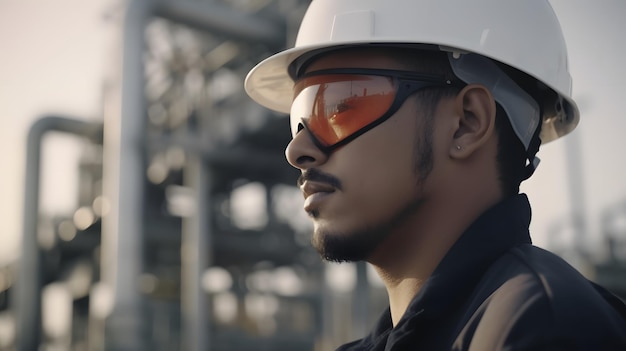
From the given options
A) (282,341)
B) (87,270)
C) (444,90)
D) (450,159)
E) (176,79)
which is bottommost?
(282,341)

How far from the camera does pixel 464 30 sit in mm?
2055

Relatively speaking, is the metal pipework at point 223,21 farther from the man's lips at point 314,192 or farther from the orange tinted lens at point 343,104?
the man's lips at point 314,192

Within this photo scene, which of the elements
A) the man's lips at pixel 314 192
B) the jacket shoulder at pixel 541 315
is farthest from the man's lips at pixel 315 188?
the jacket shoulder at pixel 541 315

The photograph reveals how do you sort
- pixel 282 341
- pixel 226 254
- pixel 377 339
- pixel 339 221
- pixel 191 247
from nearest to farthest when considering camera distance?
pixel 339 221
pixel 377 339
pixel 191 247
pixel 226 254
pixel 282 341

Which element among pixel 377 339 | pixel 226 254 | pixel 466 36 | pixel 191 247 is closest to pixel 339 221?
pixel 377 339

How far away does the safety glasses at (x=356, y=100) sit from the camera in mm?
1969

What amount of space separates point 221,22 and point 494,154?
1161 centimetres

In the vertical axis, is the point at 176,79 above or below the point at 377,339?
above

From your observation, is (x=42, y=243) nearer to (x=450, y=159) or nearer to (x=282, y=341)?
(x=282, y=341)

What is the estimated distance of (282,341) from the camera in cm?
1850

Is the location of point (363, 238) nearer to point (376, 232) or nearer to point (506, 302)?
point (376, 232)

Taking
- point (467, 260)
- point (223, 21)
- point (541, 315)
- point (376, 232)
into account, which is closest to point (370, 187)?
point (376, 232)

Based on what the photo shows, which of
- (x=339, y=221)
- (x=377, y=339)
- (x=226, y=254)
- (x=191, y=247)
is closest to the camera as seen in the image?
(x=339, y=221)

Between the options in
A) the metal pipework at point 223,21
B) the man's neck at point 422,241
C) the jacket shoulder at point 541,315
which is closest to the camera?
the jacket shoulder at point 541,315
